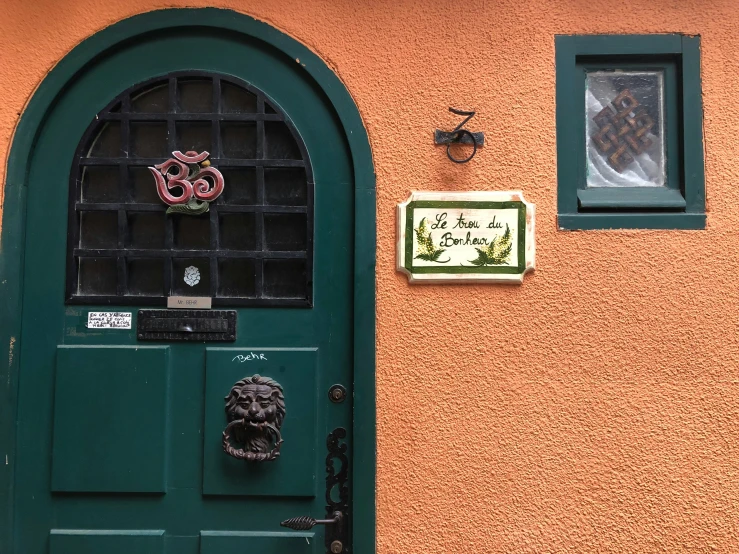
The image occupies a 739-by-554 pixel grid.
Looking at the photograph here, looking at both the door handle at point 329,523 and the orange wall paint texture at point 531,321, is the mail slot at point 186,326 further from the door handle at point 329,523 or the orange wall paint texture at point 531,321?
the door handle at point 329,523

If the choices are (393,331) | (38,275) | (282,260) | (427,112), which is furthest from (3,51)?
(393,331)

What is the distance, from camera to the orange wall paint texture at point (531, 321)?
2.24m

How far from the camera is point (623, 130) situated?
238 centimetres

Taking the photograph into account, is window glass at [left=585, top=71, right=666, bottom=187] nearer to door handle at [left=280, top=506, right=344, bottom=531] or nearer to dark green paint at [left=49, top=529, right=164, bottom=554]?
door handle at [left=280, top=506, right=344, bottom=531]

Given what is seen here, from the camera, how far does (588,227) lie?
7.52ft

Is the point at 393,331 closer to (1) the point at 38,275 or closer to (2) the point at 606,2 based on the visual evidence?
(1) the point at 38,275

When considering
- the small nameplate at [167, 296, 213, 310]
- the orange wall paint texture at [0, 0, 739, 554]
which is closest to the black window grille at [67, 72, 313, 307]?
the small nameplate at [167, 296, 213, 310]

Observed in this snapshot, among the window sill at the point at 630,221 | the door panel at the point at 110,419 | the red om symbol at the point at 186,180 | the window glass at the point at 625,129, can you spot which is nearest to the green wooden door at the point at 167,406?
the door panel at the point at 110,419

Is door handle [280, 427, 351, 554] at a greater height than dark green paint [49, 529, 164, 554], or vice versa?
door handle [280, 427, 351, 554]

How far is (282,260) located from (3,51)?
1462 mm

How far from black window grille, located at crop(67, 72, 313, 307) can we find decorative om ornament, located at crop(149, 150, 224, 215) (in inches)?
1.5

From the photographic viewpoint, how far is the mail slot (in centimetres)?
232

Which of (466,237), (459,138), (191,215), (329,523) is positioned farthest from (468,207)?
(329,523)

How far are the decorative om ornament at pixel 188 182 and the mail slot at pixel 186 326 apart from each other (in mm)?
428
